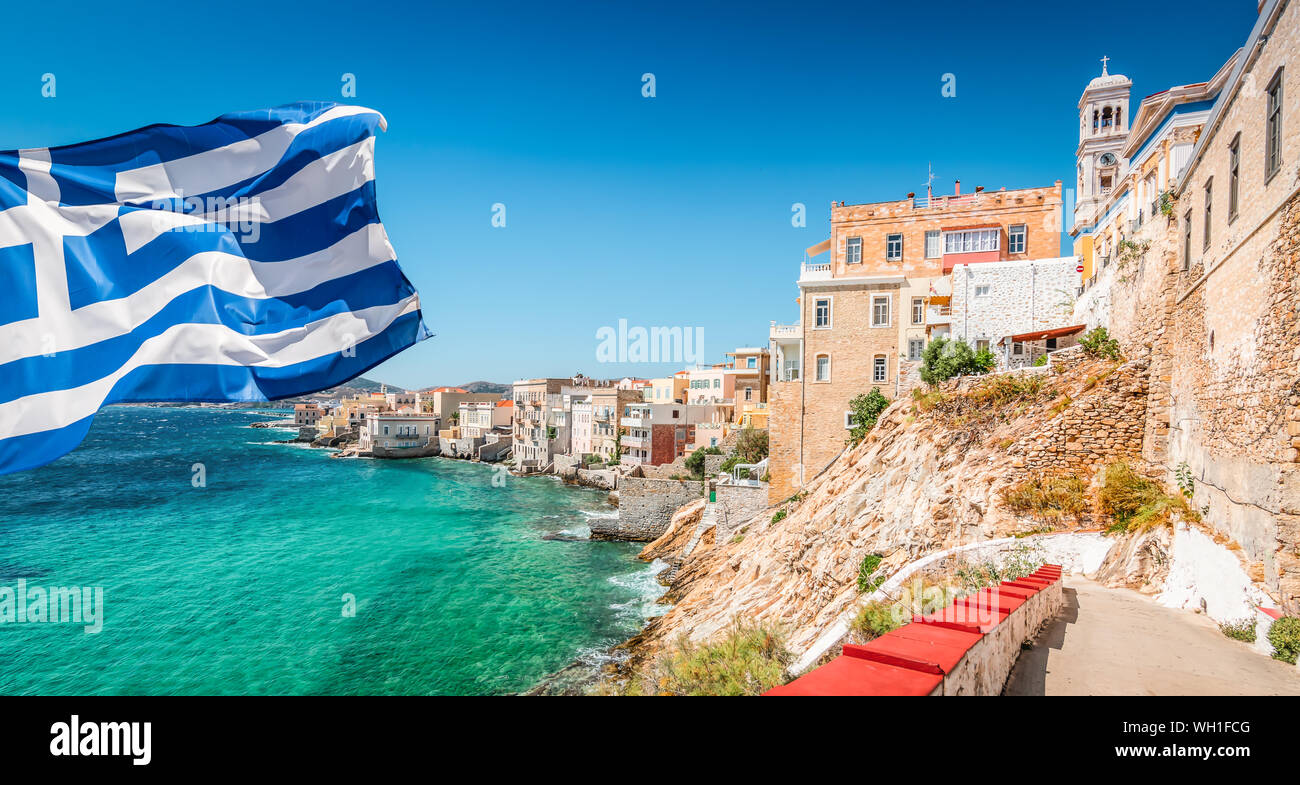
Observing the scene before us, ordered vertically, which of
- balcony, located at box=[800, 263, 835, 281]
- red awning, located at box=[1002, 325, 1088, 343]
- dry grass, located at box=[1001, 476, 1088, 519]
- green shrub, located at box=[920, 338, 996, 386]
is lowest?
dry grass, located at box=[1001, 476, 1088, 519]

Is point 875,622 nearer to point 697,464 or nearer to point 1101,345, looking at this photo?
point 1101,345

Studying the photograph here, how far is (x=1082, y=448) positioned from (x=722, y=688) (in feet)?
32.9

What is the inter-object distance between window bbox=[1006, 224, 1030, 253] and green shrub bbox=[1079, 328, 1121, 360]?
9886 mm

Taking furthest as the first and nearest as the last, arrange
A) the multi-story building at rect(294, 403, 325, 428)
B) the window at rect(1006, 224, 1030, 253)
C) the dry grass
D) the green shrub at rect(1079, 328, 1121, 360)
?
1. the multi-story building at rect(294, 403, 325, 428)
2. the window at rect(1006, 224, 1030, 253)
3. the green shrub at rect(1079, 328, 1121, 360)
4. the dry grass

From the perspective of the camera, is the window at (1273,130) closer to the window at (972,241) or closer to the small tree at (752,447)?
the window at (972,241)

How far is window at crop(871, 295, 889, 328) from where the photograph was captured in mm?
22203

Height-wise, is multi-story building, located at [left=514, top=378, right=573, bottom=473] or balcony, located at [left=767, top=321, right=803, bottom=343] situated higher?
balcony, located at [left=767, top=321, right=803, bottom=343]

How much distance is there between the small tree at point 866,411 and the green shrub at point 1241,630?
13978mm

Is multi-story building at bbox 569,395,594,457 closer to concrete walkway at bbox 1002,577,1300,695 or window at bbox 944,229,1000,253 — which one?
window at bbox 944,229,1000,253

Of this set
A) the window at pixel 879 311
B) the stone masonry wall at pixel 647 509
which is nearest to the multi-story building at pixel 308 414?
the stone masonry wall at pixel 647 509

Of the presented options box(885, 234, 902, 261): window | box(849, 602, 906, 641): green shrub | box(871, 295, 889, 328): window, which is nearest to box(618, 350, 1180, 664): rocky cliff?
box(849, 602, 906, 641): green shrub

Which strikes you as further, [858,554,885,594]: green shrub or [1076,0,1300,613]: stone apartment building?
[858,554,885,594]: green shrub

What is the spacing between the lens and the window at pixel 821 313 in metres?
22.5

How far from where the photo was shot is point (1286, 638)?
5.85 metres
